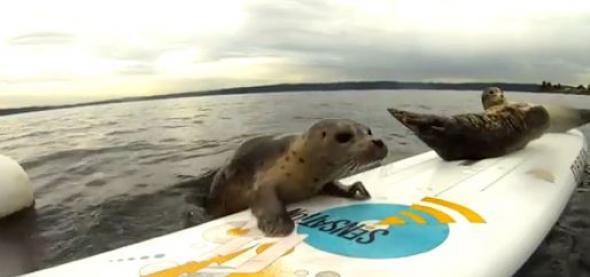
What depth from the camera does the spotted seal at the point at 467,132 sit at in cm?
452

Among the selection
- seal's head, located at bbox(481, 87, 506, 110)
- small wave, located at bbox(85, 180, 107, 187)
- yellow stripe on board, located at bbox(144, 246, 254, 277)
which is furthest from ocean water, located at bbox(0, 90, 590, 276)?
yellow stripe on board, located at bbox(144, 246, 254, 277)

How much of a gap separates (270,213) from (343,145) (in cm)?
57

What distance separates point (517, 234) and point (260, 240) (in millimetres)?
1365

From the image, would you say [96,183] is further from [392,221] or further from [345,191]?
[392,221]

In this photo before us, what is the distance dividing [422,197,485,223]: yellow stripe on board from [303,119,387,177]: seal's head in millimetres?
587

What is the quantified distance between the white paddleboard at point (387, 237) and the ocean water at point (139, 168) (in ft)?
1.35

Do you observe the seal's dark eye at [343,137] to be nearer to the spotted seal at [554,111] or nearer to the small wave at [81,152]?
the spotted seal at [554,111]

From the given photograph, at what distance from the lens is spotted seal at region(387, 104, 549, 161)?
14.8ft

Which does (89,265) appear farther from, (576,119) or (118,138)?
(118,138)

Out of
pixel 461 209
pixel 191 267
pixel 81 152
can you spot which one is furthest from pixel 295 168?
pixel 81 152

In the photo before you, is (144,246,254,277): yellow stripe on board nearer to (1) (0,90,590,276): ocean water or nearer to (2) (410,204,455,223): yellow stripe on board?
(2) (410,204,455,223): yellow stripe on board

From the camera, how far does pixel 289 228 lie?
2.73 metres

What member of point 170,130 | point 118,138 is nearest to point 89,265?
point 118,138

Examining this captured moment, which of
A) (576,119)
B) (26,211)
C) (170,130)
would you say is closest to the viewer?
(26,211)
